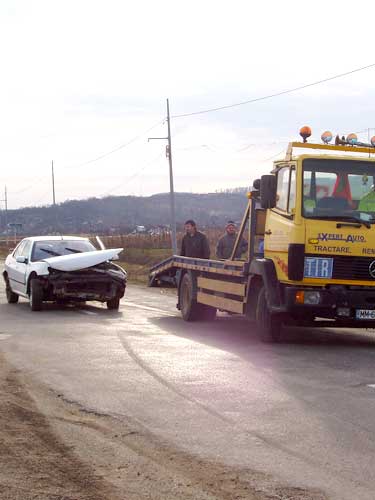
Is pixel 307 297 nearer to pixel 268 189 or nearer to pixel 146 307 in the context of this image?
pixel 268 189

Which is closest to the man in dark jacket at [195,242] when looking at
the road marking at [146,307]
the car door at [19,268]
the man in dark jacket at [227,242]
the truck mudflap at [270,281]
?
the man in dark jacket at [227,242]

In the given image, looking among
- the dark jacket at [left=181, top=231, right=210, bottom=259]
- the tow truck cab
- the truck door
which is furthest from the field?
the tow truck cab

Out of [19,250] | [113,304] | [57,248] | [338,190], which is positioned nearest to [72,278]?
[113,304]

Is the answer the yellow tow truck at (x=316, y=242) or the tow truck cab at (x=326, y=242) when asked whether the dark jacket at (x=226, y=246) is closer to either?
the yellow tow truck at (x=316, y=242)

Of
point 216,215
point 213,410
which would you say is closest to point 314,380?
point 213,410

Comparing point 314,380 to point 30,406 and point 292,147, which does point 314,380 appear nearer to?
point 30,406

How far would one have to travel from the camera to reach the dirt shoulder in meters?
5.09

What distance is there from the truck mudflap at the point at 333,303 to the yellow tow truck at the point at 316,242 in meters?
0.01

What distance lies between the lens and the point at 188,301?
15969 mm

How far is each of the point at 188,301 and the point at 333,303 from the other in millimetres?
4559

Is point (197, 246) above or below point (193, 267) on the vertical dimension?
above

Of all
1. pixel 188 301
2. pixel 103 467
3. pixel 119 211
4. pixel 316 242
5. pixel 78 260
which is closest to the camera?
pixel 103 467

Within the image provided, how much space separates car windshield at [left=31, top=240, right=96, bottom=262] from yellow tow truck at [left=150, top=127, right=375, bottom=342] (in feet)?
22.3

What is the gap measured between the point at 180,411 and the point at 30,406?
53.0 inches
